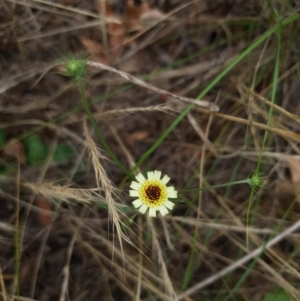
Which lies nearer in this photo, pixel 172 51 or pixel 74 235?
pixel 74 235

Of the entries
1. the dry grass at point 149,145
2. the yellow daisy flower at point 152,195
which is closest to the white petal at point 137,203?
the yellow daisy flower at point 152,195

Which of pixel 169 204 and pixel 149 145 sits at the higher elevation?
pixel 149 145

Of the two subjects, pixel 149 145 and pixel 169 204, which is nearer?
pixel 169 204

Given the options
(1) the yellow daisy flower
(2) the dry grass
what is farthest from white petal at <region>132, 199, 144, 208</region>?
(2) the dry grass

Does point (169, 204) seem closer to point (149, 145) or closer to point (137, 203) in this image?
point (137, 203)

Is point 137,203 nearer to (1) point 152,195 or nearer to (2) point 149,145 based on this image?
(1) point 152,195

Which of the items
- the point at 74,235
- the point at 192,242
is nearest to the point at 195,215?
the point at 192,242

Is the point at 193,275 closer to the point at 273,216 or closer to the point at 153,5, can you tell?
the point at 273,216

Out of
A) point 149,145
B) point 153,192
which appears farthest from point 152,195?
point 149,145

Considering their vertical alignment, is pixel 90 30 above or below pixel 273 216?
above
